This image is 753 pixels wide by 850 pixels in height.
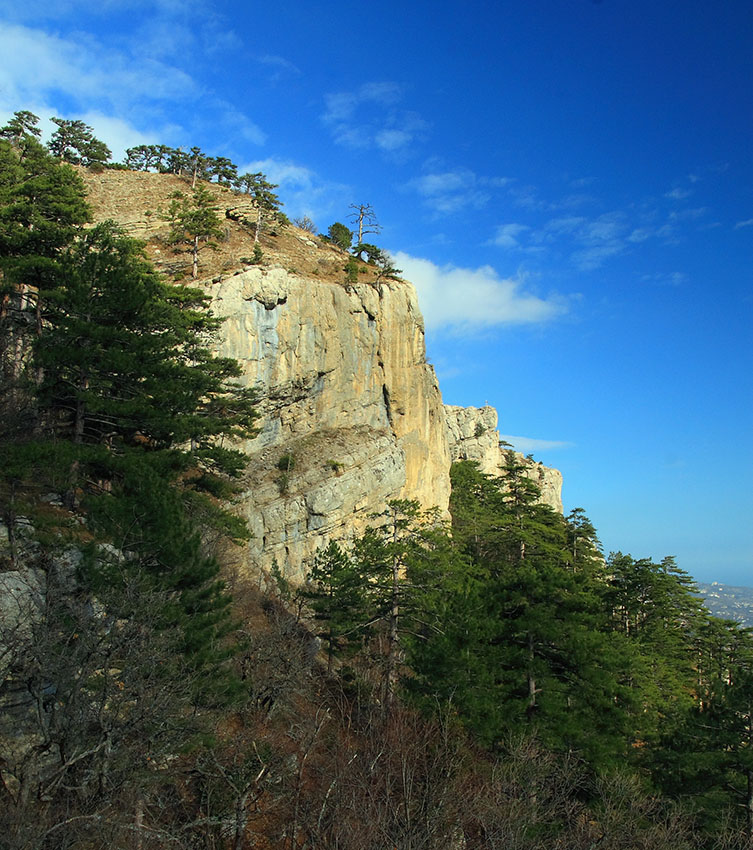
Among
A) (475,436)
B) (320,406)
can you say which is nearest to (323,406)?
(320,406)

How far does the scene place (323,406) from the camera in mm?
38875

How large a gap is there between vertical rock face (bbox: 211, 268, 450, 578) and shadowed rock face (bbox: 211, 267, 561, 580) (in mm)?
69

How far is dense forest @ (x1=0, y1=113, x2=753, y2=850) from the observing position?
9742 millimetres

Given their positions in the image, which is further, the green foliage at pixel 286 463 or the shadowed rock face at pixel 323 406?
the green foliage at pixel 286 463

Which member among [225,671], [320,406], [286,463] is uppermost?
[320,406]

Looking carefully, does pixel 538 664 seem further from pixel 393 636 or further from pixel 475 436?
pixel 475 436

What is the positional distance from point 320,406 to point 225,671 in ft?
88.1

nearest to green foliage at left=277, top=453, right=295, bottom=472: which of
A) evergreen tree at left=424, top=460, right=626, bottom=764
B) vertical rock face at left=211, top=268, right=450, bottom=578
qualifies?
vertical rock face at left=211, top=268, right=450, bottom=578

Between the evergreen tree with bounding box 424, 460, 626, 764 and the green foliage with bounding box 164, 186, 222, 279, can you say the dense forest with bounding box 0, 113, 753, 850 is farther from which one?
the green foliage with bounding box 164, 186, 222, 279

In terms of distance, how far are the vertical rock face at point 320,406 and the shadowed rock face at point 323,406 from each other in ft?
0.23

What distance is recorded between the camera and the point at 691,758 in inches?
655

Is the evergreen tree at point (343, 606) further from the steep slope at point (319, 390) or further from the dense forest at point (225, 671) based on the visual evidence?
the steep slope at point (319, 390)

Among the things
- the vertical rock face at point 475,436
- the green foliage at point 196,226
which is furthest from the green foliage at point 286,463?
the vertical rock face at point 475,436

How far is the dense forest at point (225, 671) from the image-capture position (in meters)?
9.74
